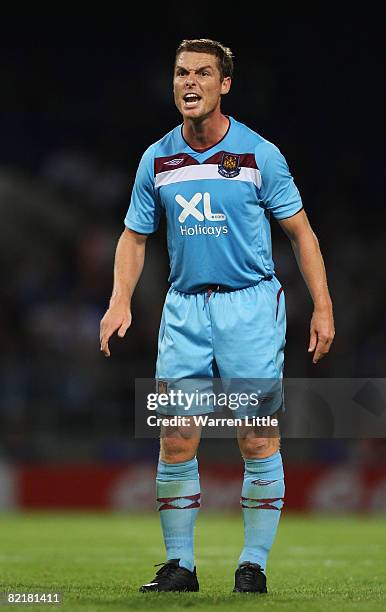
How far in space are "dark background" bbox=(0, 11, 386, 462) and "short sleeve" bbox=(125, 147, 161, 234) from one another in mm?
8382

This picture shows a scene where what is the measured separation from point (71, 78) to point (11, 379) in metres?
7.15

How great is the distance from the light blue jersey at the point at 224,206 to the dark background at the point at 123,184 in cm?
850

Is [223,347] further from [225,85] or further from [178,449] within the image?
[225,85]

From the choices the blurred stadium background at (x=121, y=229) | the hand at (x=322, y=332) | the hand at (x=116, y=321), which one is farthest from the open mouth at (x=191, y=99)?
the blurred stadium background at (x=121, y=229)

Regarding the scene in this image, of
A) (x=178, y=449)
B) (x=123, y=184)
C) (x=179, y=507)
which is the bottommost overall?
(x=179, y=507)

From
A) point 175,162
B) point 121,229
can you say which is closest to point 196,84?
point 175,162

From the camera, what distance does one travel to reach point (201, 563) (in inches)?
257

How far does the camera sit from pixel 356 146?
685 inches

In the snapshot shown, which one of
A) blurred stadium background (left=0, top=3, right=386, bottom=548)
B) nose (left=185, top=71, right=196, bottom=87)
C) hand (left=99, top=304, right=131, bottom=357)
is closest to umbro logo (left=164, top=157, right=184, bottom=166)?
nose (left=185, top=71, right=196, bottom=87)

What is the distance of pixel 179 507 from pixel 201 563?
76.7 inches

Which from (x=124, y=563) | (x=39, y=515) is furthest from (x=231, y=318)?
(x=39, y=515)

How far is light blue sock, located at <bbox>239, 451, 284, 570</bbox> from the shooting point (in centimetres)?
466

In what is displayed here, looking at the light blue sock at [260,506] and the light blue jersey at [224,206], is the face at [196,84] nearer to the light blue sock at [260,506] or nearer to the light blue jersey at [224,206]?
the light blue jersey at [224,206]

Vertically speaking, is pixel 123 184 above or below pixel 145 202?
above
